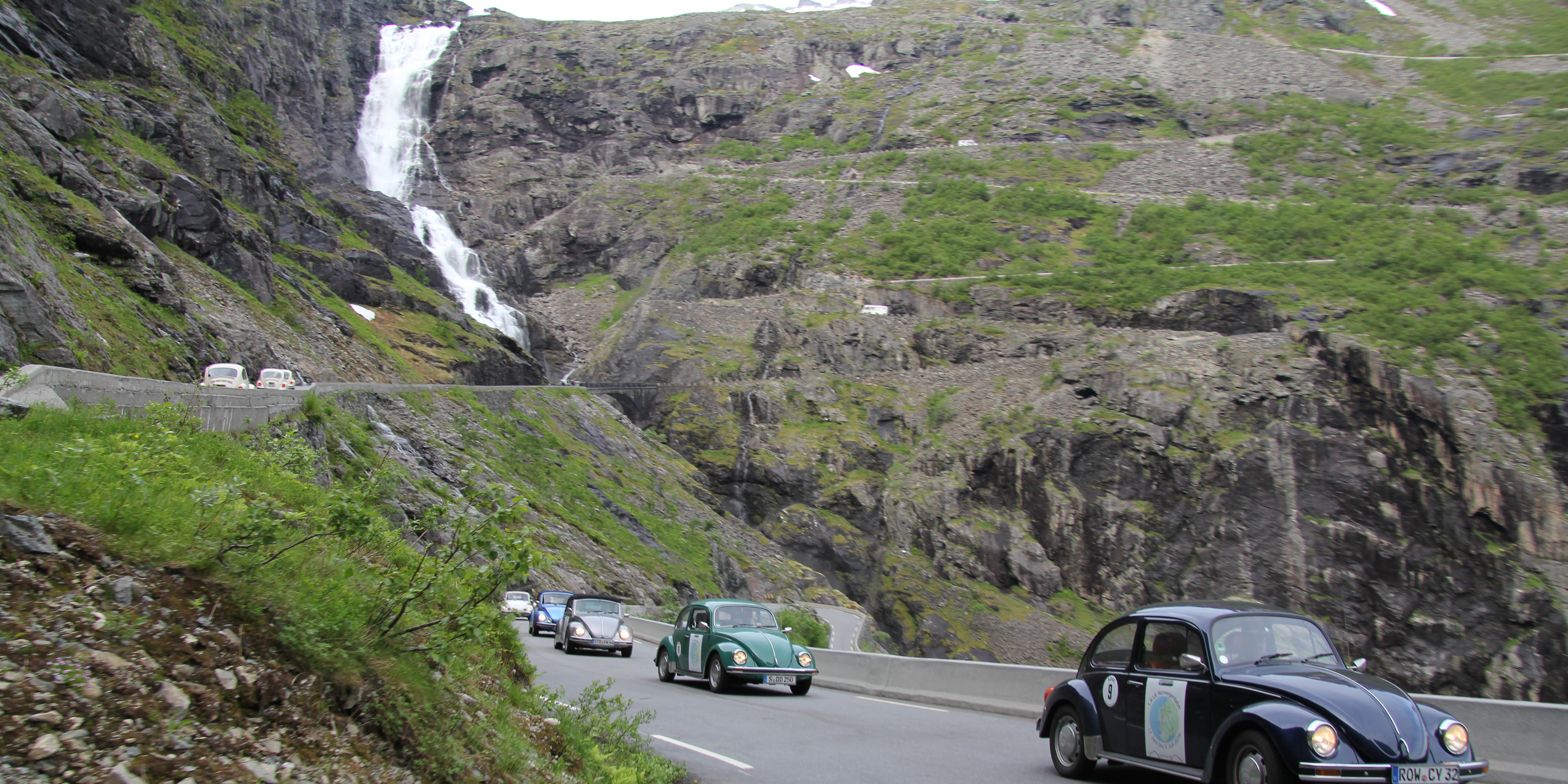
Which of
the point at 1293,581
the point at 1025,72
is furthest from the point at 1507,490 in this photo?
the point at 1025,72

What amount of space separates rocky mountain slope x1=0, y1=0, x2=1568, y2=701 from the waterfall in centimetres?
246

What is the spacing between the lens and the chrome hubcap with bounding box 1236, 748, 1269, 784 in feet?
20.4

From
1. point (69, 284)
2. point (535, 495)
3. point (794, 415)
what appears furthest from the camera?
point (794, 415)

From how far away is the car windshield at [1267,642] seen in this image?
6949mm

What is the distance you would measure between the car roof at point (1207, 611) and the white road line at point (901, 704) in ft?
20.2

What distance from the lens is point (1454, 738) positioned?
6176 mm

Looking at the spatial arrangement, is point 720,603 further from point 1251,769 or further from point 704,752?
point 1251,769

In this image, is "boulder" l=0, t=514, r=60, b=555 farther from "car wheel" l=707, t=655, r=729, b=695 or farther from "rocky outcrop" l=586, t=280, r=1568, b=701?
"rocky outcrop" l=586, t=280, r=1568, b=701

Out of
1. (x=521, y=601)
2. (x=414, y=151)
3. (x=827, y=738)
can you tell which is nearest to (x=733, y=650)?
(x=827, y=738)

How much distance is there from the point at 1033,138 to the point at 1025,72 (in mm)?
19867

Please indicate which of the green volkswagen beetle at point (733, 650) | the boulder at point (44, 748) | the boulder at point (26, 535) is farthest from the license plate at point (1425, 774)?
the green volkswagen beetle at point (733, 650)

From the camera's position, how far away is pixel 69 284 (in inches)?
995

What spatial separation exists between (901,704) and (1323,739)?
9.02 meters

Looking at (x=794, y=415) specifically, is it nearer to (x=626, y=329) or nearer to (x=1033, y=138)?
(x=626, y=329)
